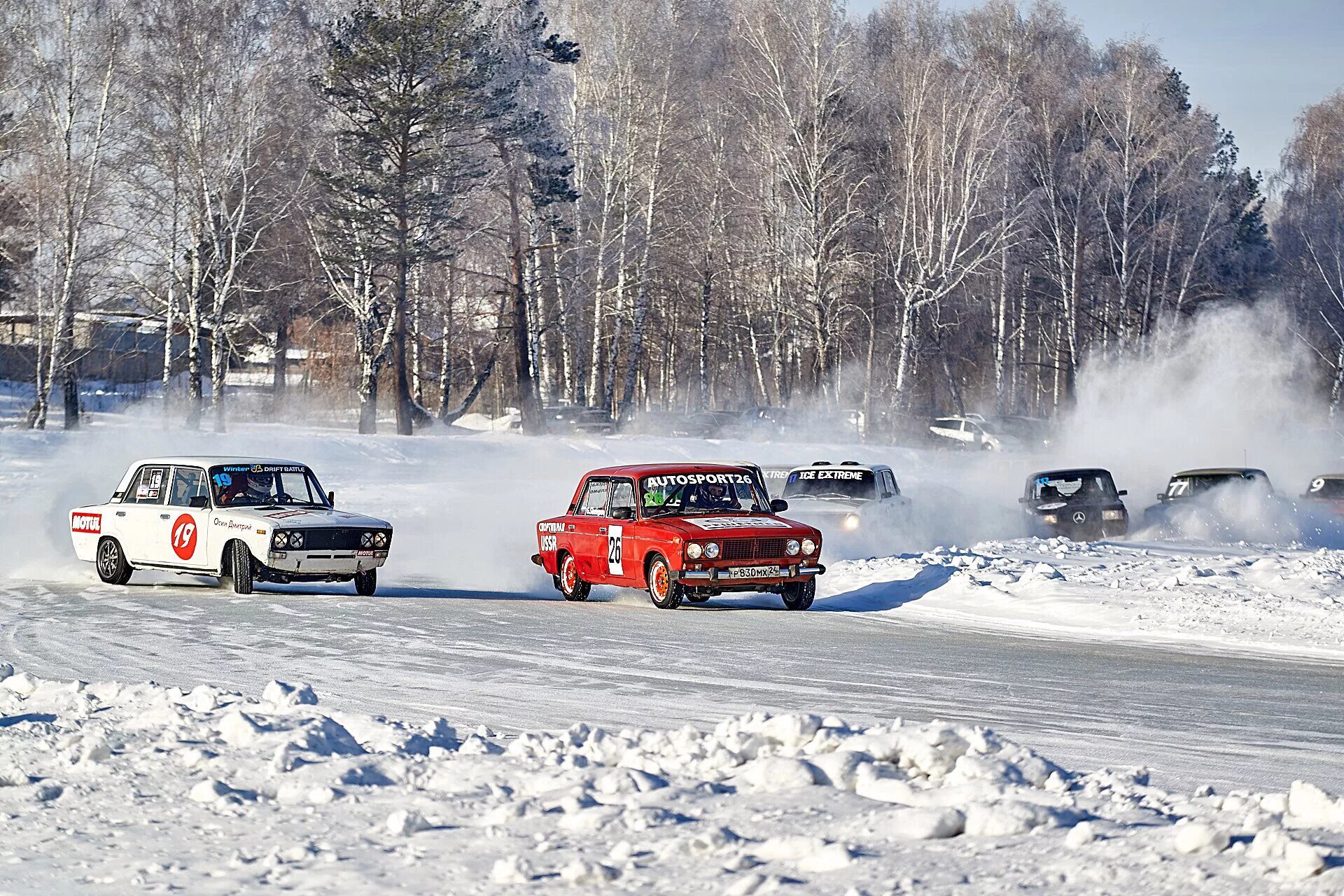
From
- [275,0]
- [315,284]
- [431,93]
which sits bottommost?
[315,284]

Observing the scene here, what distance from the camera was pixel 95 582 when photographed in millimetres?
19078

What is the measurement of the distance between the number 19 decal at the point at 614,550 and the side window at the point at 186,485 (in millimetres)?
4779

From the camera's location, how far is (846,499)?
22.4 metres

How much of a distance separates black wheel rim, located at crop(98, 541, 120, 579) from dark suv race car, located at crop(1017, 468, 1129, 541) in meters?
15.7

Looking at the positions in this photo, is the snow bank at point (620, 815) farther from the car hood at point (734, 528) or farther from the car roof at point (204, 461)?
the car roof at point (204, 461)

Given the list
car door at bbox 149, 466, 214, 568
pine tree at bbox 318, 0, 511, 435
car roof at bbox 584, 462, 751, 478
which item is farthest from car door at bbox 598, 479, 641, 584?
pine tree at bbox 318, 0, 511, 435

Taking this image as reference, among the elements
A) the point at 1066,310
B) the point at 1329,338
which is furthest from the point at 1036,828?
the point at 1329,338

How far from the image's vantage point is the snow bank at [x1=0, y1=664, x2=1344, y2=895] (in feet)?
17.1

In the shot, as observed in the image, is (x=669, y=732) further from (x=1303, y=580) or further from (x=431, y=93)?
(x=431, y=93)

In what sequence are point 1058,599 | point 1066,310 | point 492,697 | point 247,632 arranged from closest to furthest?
point 492,697
point 247,632
point 1058,599
point 1066,310

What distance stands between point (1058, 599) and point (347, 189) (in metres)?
30.5

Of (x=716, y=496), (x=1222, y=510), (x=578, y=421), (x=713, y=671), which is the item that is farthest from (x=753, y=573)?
(x=578, y=421)

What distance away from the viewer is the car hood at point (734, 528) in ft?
52.0

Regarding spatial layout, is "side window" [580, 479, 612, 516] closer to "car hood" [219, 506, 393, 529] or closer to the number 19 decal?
the number 19 decal
